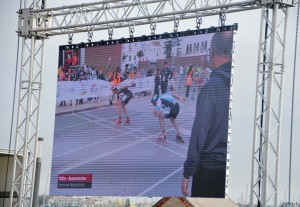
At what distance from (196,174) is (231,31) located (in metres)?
4.00

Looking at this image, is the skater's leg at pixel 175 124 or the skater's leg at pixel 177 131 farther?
the skater's leg at pixel 175 124

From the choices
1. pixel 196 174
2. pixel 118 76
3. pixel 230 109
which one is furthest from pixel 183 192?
pixel 118 76

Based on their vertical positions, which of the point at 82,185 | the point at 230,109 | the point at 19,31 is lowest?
the point at 82,185

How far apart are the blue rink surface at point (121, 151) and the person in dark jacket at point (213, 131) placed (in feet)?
0.97

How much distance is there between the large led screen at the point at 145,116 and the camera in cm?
2489

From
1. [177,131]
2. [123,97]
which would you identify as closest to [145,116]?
[123,97]

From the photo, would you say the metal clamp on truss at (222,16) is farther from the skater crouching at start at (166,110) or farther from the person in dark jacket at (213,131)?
the skater crouching at start at (166,110)

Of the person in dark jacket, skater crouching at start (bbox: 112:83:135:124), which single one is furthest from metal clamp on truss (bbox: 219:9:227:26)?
skater crouching at start (bbox: 112:83:135:124)

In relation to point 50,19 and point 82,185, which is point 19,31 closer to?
point 50,19

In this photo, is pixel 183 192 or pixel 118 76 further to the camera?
pixel 118 76

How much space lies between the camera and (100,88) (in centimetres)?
2750

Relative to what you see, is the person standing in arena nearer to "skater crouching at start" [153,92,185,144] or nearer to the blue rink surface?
"skater crouching at start" [153,92,185,144]

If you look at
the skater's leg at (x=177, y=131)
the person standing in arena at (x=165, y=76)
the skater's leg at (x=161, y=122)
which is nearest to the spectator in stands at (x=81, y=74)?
the person standing in arena at (x=165, y=76)

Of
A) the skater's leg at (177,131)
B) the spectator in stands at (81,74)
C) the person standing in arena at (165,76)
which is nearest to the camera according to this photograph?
the skater's leg at (177,131)
